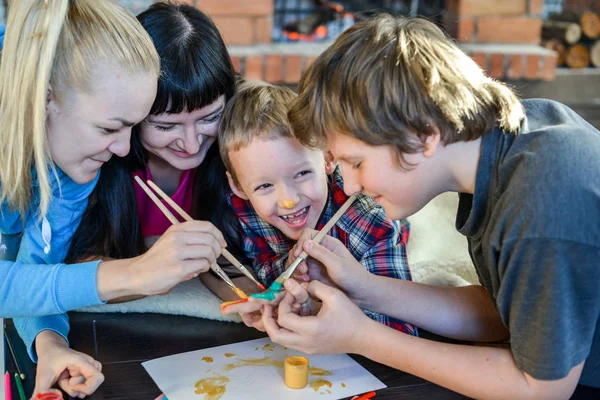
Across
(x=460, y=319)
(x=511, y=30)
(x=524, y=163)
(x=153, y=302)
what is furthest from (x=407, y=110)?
(x=511, y=30)

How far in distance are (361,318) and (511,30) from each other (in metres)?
2.39

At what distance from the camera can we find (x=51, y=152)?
3.91 ft

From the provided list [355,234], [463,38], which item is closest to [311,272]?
[355,234]

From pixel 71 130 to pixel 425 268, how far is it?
0.84 meters

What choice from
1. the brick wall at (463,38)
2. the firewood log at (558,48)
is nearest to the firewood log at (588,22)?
the firewood log at (558,48)

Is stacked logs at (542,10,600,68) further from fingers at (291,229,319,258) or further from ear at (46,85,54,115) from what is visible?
ear at (46,85,54,115)

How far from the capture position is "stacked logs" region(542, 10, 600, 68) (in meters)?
3.25

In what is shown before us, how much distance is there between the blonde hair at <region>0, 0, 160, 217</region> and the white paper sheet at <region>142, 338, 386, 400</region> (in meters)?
0.36

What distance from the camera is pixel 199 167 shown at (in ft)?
4.97

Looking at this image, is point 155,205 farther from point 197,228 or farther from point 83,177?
point 197,228

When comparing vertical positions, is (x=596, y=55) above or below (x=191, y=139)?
below

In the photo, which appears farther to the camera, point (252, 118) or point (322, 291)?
point (252, 118)

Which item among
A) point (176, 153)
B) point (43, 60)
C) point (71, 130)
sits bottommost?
point (176, 153)

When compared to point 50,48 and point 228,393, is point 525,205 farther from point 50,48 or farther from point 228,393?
point 50,48
